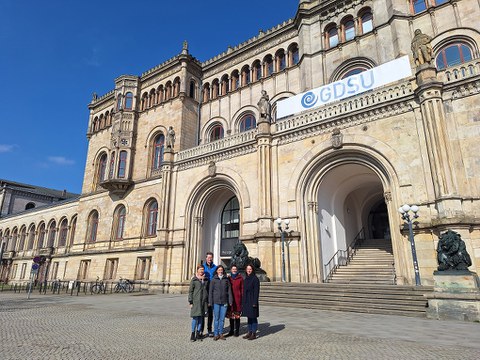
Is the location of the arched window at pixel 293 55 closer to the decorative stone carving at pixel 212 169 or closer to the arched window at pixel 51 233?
the decorative stone carving at pixel 212 169

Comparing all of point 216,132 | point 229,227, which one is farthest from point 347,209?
point 216,132

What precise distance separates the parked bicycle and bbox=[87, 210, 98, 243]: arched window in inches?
314

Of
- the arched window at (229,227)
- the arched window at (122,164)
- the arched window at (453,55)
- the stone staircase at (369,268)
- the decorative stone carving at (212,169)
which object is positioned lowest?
the stone staircase at (369,268)

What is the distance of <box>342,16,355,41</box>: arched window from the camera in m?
22.5

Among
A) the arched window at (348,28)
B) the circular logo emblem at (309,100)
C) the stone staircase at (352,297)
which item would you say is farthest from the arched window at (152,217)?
the arched window at (348,28)

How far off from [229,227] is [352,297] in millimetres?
11753

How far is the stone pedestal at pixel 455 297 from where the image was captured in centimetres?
909

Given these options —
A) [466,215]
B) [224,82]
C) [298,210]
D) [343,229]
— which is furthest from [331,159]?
[224,82]

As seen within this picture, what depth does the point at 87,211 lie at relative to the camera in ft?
101

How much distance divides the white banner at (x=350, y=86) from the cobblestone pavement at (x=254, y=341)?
1193 cm

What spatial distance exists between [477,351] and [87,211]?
104ft

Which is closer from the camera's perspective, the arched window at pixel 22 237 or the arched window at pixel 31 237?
the arched window at pixel 31 237

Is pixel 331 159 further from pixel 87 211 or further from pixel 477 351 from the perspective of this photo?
pixel 87 211

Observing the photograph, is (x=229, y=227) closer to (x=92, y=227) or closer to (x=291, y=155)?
(x=291, y=155)
